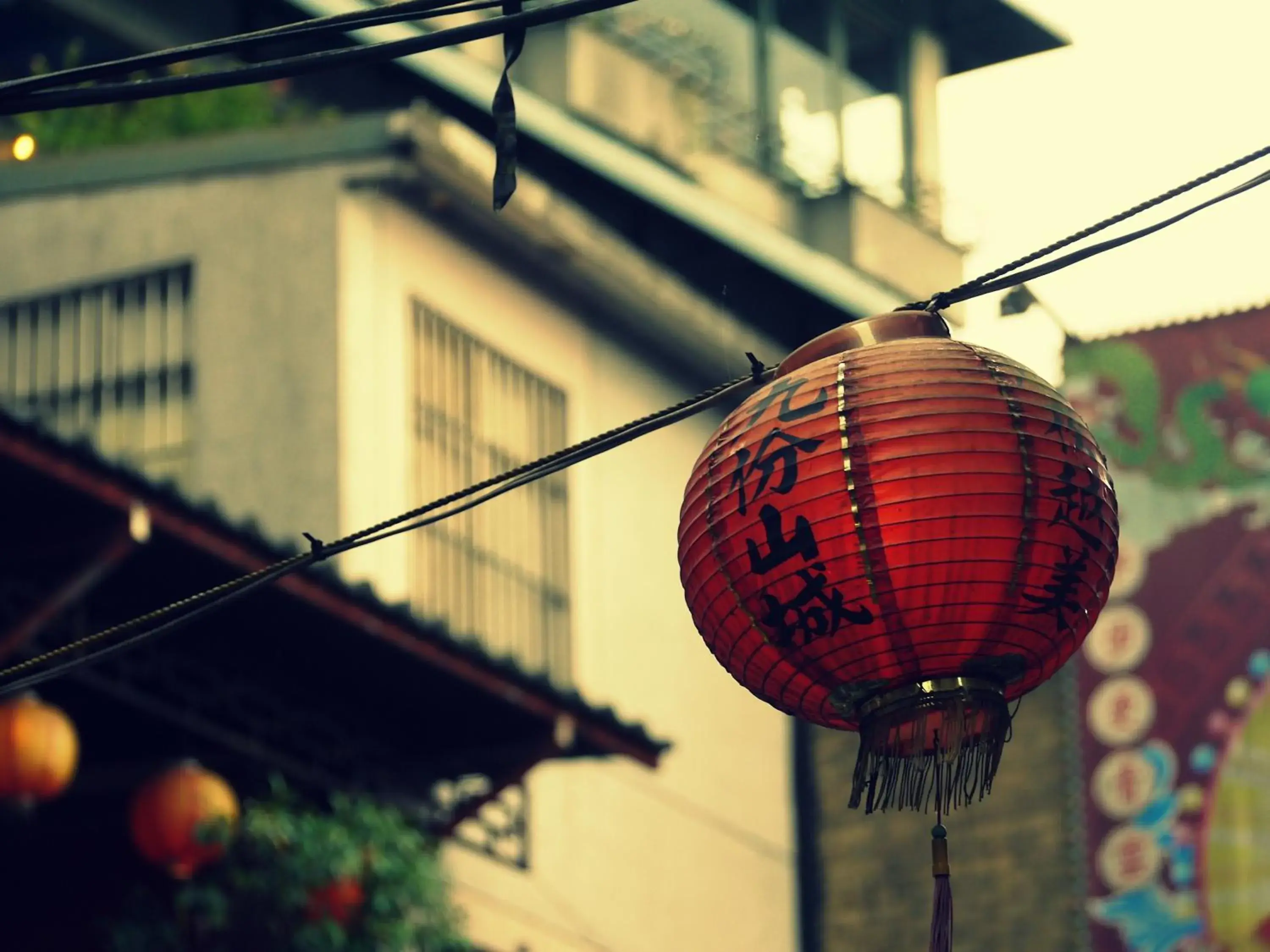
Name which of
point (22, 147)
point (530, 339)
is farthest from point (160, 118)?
point (22, 147)

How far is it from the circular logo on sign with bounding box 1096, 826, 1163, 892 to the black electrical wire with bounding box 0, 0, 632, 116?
13.7m

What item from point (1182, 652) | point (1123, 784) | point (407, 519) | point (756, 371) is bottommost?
point (407, 519)

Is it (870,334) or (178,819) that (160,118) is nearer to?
(178,819)

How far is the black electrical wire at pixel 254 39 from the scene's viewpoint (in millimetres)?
6410

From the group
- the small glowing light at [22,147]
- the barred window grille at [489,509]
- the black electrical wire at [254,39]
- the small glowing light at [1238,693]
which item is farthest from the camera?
the small glowing light at [1238,693]

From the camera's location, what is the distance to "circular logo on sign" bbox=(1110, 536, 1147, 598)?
19.6 meters

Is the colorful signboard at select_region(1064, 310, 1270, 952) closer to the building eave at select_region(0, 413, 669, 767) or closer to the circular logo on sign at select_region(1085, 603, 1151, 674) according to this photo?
the circular logo on sign at select_region(1085, 603, 1151, 674)

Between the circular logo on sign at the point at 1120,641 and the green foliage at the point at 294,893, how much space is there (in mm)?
7221

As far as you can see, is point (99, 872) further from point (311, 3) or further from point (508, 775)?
point (311, 3)

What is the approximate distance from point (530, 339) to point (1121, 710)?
4991 millimetres

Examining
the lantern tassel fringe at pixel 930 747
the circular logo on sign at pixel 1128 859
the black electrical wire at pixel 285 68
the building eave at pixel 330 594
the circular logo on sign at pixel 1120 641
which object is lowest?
the lantern tassel fringe at pixel 930 747

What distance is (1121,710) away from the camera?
19453 mm

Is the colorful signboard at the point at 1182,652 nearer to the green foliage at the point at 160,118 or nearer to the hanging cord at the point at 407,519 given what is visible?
the green foliage at the point at 160,118

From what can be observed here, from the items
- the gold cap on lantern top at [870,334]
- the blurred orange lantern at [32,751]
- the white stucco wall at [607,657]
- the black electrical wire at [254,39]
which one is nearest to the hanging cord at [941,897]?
the gold cap on lantern top at [870,334]
